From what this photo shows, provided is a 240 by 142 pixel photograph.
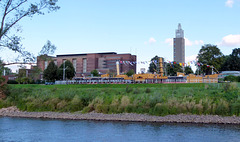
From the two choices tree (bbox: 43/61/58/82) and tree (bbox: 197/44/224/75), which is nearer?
tree (bbox: 197/44/224/75)

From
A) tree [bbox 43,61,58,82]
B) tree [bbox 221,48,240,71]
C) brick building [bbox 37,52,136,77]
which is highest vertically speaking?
brick building [bbox 37,52,136,77]

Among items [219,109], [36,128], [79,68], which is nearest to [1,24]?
[36,128]

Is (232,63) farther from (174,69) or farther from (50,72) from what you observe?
(50,72)

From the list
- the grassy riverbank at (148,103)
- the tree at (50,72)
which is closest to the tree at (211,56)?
the grassy riverbank at (148,103)

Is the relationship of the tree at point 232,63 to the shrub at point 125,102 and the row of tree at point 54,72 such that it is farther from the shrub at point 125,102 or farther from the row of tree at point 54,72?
the shrub at point 125,102

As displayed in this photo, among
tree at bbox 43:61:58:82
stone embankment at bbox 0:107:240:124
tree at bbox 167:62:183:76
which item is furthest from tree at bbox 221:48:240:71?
stone embankment at bbox 0:107:240:124

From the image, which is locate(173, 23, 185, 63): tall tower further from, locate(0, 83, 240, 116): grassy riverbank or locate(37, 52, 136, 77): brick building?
locate(0, 83, 240, 116): grassy riverbank

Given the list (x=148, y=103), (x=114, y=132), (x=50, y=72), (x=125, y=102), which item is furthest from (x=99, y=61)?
(x=114, y=132)

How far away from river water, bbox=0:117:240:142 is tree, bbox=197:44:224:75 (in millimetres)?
63438

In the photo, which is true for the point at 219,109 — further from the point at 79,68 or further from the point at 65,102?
the point at 79,68

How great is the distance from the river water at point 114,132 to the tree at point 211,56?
208ft

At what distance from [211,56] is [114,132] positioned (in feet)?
233

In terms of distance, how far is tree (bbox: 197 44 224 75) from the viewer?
84.4 m

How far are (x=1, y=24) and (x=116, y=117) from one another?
16202mm
